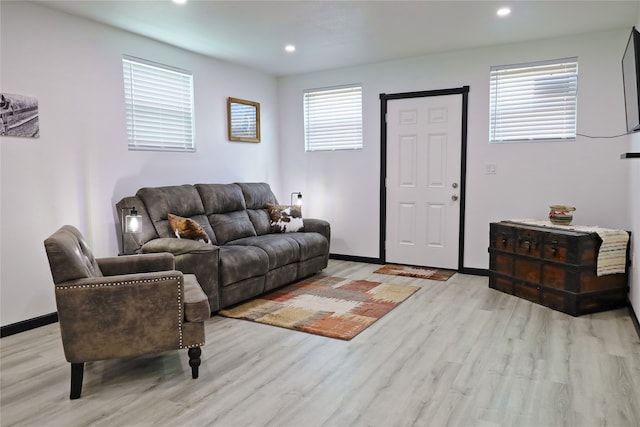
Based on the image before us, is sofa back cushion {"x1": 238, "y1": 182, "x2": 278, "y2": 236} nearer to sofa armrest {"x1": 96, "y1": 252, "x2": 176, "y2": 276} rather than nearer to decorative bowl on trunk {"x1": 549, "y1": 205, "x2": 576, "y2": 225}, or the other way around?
sofa armrest {"x1": 96, "y1": 252, "x2": 176, "y2": 276}

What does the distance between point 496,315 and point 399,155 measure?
234cm

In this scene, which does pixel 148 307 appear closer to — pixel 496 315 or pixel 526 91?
pixel 496 315

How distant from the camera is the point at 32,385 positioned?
244 centimetres

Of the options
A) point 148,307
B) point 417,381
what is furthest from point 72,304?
point 417,381

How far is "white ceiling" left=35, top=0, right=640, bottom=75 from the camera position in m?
3.37

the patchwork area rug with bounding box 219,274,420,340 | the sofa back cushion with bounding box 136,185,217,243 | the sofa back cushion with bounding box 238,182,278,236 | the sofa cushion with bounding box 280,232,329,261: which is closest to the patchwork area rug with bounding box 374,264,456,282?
the patchwork area rug with bounding box 219,274,420,340

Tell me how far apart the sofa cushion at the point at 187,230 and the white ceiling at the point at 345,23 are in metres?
1.67

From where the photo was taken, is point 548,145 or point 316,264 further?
point 316,264

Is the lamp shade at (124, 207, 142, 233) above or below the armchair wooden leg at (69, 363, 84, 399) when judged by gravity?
above

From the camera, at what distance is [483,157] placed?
4.75m

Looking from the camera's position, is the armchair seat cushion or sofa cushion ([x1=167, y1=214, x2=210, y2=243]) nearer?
the armchair seat cushion

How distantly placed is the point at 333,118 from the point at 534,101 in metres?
2.34

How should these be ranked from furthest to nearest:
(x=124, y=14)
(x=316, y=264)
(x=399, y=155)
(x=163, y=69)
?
(x=399, y=155)
(x=316, y=264)
(x=163, y=69)
(x=124, y=14)

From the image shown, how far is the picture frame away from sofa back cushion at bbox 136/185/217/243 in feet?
3.95
